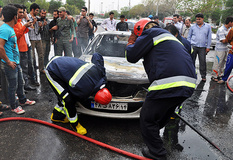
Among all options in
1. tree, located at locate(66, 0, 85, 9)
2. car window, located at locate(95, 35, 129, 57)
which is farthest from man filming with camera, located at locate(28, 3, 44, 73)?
tree, located at locate(66, 0, 85, 9)

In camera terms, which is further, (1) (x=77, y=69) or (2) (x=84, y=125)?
(2) (x=84, y=125)

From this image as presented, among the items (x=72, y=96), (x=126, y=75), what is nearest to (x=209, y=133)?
(x=126, y=75)

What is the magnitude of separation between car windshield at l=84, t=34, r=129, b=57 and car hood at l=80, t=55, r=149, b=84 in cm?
33

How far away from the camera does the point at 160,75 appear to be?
2.03 metres

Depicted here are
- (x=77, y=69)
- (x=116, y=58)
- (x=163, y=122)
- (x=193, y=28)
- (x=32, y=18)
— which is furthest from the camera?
(x=193, y=28)

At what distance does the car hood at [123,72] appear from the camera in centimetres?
292

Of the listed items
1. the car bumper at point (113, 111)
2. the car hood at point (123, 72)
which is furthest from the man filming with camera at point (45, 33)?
the car bumper at point (113, 111)

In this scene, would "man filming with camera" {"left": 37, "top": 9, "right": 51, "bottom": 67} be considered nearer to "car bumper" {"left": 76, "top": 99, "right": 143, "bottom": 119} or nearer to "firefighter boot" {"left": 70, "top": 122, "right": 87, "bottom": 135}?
"car bumper" {"left": 76, "top": 99, "right": 143, "bottom": 119}

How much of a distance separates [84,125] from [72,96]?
25.5 inches

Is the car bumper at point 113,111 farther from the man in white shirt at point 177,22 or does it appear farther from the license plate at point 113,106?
the man in white shirt at point 177,22

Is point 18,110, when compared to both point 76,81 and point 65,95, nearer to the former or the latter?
point 65,95

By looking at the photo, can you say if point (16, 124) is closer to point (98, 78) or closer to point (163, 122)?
point (98, 78)

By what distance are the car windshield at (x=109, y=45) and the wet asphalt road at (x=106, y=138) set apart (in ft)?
5.09

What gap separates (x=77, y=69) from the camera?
2617mm
